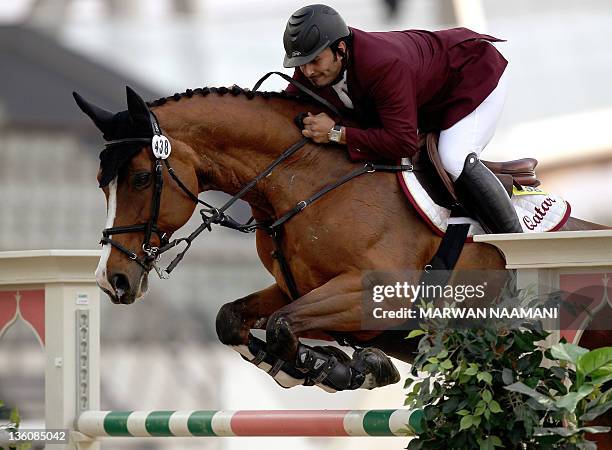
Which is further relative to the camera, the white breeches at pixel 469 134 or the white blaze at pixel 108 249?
the white breeches at pixel 469 134

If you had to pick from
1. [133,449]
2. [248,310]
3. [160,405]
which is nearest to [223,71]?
[160,405]

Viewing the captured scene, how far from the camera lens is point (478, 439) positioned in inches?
82.5

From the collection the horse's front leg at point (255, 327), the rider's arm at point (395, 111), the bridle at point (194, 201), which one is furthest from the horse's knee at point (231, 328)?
the rider's arm at point (395, 111)

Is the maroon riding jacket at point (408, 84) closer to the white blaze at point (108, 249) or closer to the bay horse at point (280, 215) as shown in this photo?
the bay horse at point (280, 215)

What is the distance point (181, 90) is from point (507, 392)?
47.9 feet

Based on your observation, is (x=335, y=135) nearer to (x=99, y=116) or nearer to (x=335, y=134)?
(x=335, y=134)

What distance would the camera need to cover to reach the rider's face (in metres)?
2.72

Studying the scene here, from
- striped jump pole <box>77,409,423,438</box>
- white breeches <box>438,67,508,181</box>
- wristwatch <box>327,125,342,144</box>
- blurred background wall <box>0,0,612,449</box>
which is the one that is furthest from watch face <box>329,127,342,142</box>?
blurred background wall <box>0,0,612,449</box>

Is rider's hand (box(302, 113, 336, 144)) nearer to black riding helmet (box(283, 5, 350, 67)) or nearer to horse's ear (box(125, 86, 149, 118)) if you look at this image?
black riding helmet (box(283, 5, 350, 67))

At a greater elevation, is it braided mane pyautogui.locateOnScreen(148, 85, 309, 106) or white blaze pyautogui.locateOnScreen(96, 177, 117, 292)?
braided mane pyautogui.locateOnScreen(148, 85, 309, 106)

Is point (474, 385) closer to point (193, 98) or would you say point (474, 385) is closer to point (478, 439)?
point (478, 439)

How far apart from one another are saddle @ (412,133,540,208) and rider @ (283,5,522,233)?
21mm

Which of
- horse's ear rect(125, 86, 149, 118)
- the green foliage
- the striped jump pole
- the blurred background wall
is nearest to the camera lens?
the green foliage

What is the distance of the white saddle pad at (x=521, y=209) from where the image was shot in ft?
9.07
